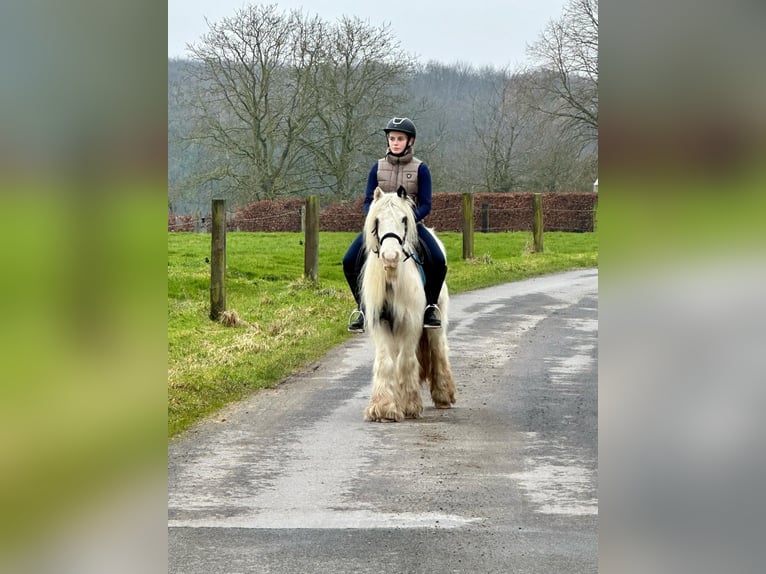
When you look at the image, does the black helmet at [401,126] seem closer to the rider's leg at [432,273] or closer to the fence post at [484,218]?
the rider's leg at [432,273]

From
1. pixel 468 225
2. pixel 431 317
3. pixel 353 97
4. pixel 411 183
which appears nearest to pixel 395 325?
pixel 431 317

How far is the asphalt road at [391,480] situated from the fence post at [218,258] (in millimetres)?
2415

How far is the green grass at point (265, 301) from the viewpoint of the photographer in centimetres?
938

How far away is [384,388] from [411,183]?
4.59 feet

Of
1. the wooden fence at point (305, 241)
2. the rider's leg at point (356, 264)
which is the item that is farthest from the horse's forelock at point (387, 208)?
the wooden fence at point (305, 241)

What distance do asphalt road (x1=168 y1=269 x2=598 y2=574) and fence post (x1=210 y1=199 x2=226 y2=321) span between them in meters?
2.42

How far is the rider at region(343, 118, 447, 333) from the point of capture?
25.1 feet

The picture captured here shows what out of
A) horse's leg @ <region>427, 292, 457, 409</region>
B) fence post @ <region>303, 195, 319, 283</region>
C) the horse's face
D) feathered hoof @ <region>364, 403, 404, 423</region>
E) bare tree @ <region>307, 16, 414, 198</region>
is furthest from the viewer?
bare tree @ <region>307, 16, 414, 198</region>

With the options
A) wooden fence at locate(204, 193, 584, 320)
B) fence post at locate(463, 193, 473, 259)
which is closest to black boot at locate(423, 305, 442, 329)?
wooden fence at locate(204, 193, 584, 320)

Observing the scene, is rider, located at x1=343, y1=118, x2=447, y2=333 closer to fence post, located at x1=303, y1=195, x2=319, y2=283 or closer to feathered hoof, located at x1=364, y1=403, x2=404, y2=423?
feathered hoof, located at x1=364, y1=403, x2=404, y2=423

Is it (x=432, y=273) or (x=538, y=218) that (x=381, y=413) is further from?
(x=538, y=218)
